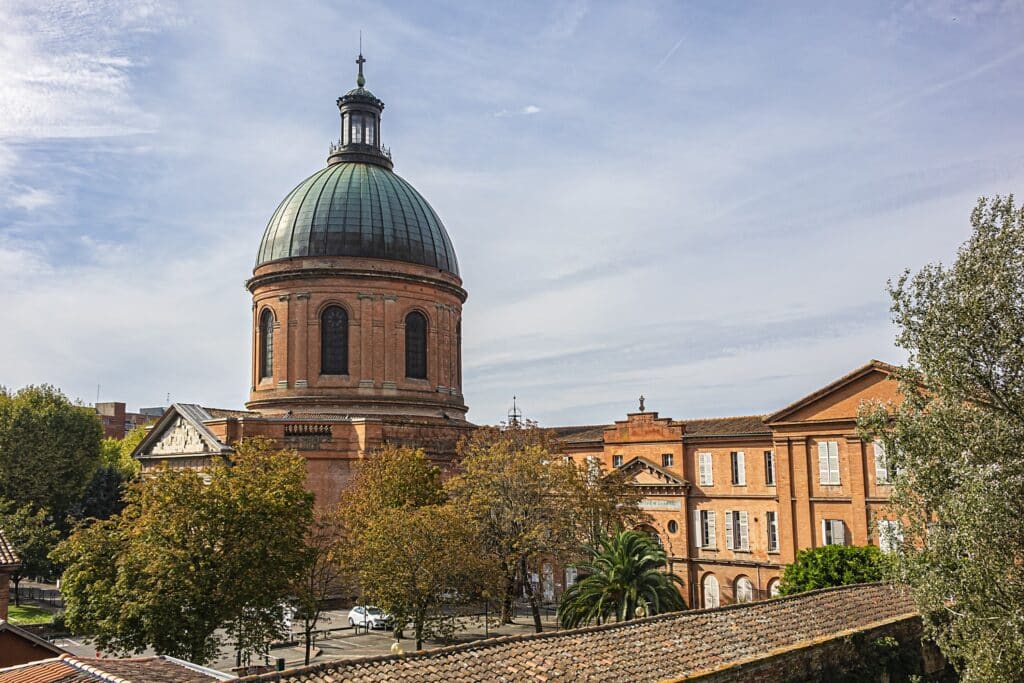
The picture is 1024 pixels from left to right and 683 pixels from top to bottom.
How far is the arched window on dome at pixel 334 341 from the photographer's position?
44938mm

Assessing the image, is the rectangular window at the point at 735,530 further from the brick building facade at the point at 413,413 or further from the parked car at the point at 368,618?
the parked car at the point at 368,618

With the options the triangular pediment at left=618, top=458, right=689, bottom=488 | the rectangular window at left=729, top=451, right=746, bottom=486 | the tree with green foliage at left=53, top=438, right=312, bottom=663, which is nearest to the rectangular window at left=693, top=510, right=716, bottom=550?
the triangular pediment at left=618, top=458, right=689, bottom=488

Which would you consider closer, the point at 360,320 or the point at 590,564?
the point at 590,564

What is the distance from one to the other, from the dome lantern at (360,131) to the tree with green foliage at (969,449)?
119 ft

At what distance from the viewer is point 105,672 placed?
14703 millimetres

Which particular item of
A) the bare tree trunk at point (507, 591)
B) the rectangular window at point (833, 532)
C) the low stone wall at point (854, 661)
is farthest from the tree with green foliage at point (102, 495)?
the low stone wall at point (854, 661)

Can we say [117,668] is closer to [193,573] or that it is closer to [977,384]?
[193,573]

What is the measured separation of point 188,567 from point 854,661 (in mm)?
16015

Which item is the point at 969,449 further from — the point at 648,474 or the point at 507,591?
the point at 648,474

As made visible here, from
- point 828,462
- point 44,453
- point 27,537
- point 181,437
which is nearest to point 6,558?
point 181,437

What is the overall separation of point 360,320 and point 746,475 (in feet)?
66.8

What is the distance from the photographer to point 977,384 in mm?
17594

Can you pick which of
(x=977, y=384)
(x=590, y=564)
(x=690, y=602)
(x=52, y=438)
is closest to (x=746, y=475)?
(x=690, y=602)

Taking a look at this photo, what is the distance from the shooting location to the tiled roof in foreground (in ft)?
50.6
